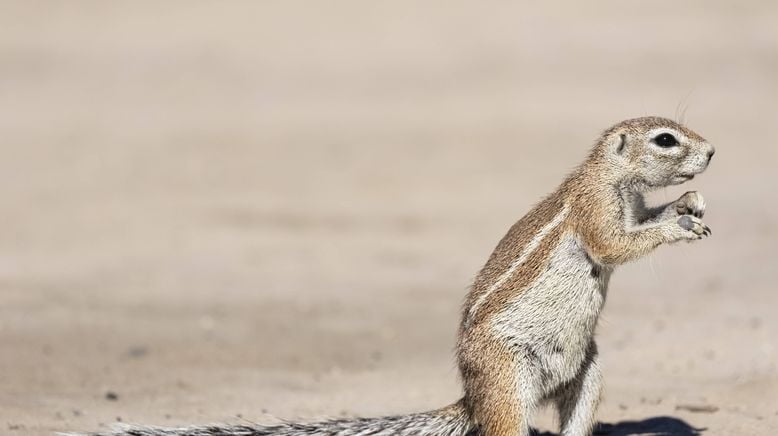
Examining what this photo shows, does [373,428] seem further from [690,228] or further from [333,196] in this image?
[333,196]


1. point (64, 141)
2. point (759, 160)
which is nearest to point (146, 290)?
point (64, 141)

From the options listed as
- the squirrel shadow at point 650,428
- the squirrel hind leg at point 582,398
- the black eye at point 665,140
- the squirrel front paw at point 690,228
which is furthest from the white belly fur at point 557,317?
the squirrel shadow at point 650,428

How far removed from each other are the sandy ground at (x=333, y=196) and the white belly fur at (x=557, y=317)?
48.9 inches

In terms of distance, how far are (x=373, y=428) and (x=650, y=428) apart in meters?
2.19

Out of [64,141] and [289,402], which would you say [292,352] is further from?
[64,141]

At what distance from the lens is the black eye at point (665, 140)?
7.91 meters

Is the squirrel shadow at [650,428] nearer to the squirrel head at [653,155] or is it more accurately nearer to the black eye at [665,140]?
the squirrel head at [653,155]

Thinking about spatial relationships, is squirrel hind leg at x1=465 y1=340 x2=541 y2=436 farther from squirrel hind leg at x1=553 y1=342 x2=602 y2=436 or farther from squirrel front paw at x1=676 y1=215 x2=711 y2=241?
squirrel front paw at x1=676 y1=215 x2=711 y2=241

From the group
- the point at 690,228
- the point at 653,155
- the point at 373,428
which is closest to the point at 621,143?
the point at 653,155

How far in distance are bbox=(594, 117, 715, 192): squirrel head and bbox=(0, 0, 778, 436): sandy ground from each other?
71.5 inches

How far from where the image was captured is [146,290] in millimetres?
14398

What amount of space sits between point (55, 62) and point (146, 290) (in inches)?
420

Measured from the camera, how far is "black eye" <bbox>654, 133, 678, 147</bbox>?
791cm

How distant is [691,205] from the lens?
778 cm
